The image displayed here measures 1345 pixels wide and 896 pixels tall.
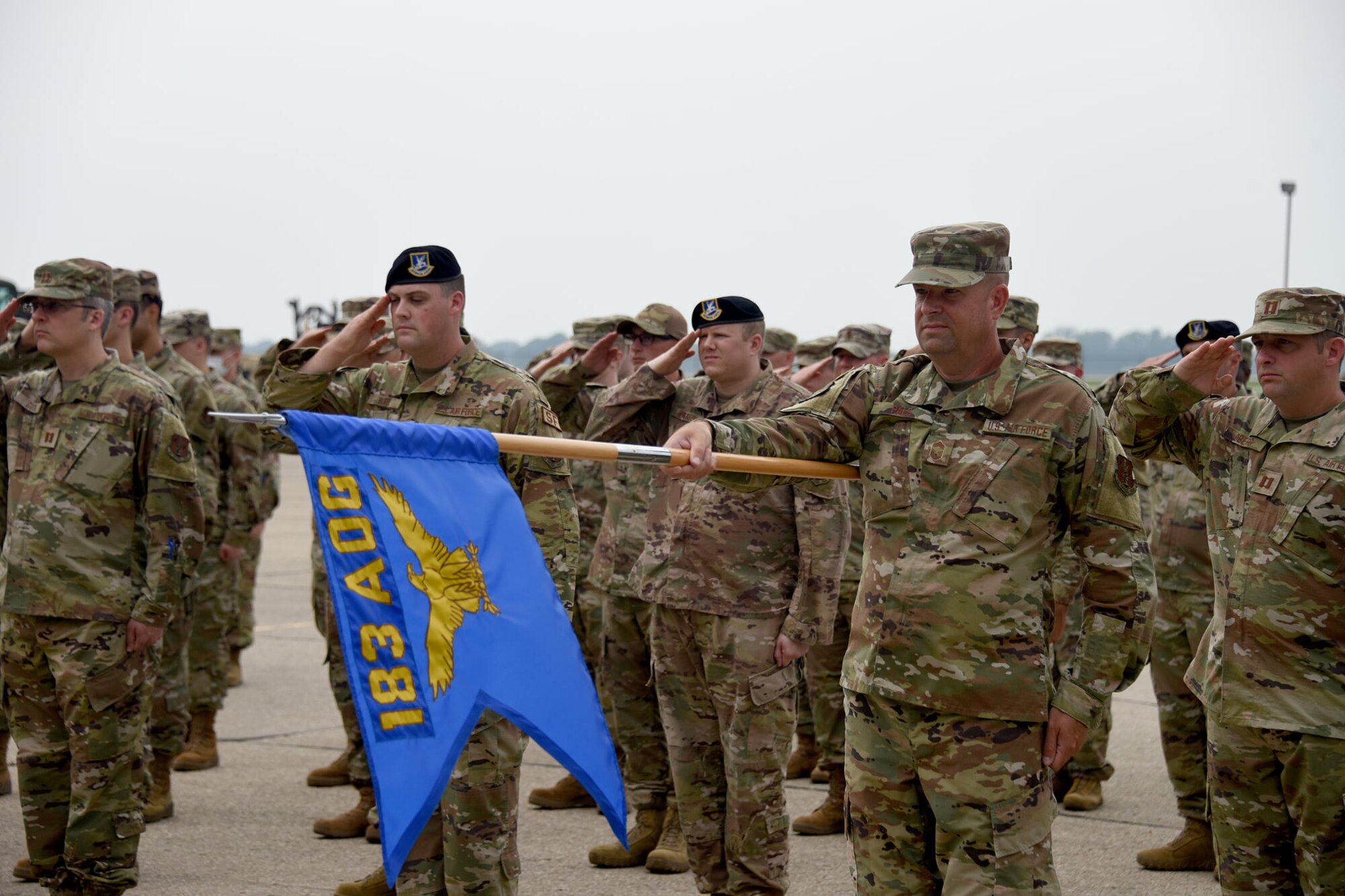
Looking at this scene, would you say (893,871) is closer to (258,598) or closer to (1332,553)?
(1332,553)

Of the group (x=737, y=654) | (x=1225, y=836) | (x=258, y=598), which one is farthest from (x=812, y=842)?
(x=258, y=598)

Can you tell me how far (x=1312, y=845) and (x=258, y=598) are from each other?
13.4 metres

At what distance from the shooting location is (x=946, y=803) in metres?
3.85

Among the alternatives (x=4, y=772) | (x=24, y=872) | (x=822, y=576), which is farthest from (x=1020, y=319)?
(x=4, y=772)

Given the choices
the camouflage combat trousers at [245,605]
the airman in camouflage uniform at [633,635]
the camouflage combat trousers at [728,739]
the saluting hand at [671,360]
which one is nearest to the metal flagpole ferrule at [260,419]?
the camouflage combat trousers at [728,739]

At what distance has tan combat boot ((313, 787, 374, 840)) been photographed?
6.98 m

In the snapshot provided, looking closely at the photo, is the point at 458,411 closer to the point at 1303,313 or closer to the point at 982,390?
the point at 982,390

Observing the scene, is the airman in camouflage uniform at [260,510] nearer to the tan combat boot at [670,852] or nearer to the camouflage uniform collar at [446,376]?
the tan combat boot at [670,852]

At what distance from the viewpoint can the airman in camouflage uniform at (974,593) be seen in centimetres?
385

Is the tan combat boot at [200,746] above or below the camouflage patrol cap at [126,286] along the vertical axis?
below

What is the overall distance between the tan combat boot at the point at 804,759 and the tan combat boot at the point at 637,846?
6.03 feet

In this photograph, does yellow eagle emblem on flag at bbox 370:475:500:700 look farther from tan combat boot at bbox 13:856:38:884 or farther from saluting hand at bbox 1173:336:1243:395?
tan combat boot at bbox 13:856:38:884

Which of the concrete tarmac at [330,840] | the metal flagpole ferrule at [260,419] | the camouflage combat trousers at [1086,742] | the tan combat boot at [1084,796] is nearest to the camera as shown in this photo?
the metal flagpole ferrule at [260,419]

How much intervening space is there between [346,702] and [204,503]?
1300 millimetres
